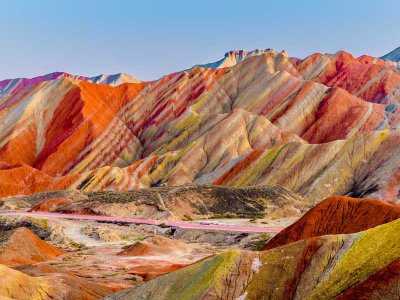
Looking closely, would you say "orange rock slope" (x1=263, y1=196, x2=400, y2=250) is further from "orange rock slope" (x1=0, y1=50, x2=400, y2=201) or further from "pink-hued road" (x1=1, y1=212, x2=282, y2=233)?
"orange rock slope" (x1=0, y1=50, x2=400, y2=201)

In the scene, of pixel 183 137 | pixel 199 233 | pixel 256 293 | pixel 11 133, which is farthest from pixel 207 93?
pixel 256 293

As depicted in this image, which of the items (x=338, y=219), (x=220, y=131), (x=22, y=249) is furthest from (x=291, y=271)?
(x=220, y=131)

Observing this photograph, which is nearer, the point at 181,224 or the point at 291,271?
the point at 291,271

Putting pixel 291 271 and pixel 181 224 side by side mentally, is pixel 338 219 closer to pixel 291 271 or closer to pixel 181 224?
pixel 291 271

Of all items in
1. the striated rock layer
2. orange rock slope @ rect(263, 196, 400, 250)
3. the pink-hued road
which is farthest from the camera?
the pink-hued road

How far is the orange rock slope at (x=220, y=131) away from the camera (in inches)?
4114

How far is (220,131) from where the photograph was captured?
133375 mm

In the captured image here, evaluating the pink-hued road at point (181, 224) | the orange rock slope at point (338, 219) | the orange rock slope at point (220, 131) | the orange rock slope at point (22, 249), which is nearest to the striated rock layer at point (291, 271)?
the orange rock slope at point (338, 219)

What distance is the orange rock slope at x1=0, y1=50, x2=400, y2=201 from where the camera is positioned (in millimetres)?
104500

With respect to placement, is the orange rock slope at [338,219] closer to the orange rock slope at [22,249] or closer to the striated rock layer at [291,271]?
the striated rock layer at [291,271]

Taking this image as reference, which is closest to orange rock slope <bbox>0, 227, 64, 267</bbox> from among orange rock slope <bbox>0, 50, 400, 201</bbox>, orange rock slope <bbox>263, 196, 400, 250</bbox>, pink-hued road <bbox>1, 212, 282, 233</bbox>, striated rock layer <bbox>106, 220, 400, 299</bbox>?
pink-hued road <bbox>1, 212, 282, 233</bbox>

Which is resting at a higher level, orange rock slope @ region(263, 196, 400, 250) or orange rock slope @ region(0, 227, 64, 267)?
orange rock slope @ region(263, 196, 400, 250)

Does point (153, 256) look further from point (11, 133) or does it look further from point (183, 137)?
point (11, 133)

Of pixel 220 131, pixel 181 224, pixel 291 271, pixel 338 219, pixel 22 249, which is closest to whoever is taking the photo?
pixel 291 271
